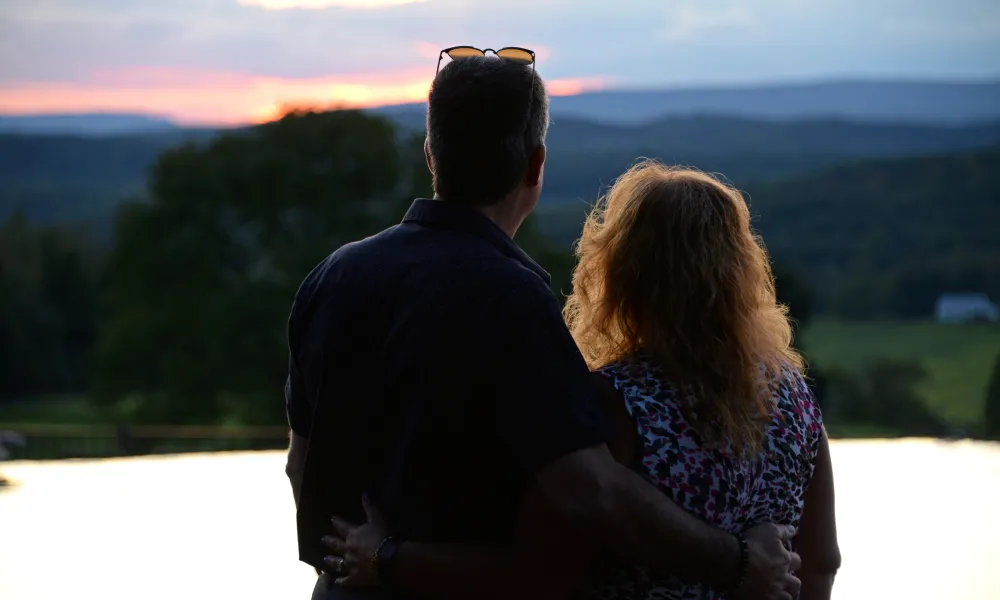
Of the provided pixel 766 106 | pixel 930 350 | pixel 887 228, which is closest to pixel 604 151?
pixel 887 228

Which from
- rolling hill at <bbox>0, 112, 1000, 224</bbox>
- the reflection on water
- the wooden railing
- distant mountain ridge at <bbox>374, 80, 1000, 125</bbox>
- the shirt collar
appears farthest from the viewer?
distant mountain ridge at <bbox>374, 80, 1000, 125</bbox>

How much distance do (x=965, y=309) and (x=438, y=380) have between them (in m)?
25.0

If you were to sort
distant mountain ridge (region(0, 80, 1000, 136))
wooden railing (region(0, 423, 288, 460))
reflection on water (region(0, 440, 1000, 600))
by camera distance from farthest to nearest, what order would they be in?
distant mountain ridge (region(0, 80, 1000, 136)) → wooden railing (region(0, 423, 288, 460)) → reflection on water (region(0, 440, 1000, 600))

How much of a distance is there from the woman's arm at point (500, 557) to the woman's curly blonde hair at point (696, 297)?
110 millimetres

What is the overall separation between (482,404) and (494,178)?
0.87ft

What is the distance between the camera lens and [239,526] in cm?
369

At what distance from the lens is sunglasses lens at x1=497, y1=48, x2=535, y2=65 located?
4.24ft

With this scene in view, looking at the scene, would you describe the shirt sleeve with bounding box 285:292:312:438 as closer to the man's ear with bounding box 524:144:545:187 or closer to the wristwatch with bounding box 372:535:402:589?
the wristwatch with bounding box 372:535:402:589

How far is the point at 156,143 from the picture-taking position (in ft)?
110

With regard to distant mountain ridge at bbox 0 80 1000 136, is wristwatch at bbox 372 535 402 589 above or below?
above

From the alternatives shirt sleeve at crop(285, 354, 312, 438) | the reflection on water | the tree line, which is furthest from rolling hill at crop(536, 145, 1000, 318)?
shirt sleeve at crop(285, 354, 312, 438)

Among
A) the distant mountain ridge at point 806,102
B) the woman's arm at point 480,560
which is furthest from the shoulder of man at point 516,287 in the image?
the distant mountain ridge at point 806,102

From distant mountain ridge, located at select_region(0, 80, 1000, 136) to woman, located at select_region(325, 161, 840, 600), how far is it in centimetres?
2945

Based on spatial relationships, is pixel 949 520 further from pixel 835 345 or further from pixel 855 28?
pixel 855 28
